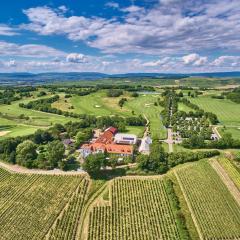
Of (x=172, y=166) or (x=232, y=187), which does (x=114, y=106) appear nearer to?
(x=172, y=166)

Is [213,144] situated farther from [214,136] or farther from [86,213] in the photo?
[86,213]

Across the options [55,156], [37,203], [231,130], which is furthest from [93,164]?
[231,130]

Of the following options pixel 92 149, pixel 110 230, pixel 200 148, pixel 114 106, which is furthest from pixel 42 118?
pixel 110 230

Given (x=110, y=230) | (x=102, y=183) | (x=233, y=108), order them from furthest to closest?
1. (x=233, y=108)
2. (x=102, y=183)
3. (x=110, y=230)

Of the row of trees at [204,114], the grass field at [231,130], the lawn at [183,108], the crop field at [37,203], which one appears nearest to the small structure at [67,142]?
the crop field at [37,203]

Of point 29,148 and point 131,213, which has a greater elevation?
point 29,148

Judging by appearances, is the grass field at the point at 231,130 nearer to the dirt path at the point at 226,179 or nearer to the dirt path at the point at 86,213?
the dirt path at the point at 226,179

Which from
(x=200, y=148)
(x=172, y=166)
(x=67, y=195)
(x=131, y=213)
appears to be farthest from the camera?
(x=200, y=148)
